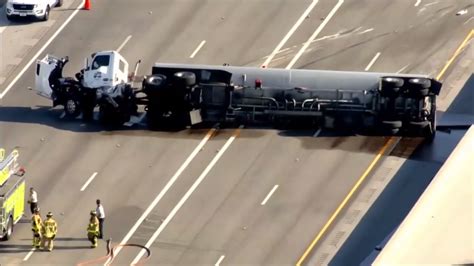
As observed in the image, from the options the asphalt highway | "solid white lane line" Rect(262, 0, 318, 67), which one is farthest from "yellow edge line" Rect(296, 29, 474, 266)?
"solid white lane line" Rect(262, 0, 318, 67)

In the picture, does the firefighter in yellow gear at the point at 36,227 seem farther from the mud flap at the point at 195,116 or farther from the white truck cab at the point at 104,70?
the mud flap at the point at 195,116

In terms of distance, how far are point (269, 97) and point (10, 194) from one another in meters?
12.8

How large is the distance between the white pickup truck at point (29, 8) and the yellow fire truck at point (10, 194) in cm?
1424

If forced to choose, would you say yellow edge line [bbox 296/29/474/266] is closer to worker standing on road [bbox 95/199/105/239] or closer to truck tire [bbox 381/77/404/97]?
truck tire [bbox 381/77/404/97]

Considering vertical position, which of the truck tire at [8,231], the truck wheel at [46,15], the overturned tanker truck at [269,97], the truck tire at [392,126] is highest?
the truck wheel at [46,15]

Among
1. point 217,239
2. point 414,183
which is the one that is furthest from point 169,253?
point 414,183

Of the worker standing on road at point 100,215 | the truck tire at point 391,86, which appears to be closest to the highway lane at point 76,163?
the worker standing on road at point 100,215

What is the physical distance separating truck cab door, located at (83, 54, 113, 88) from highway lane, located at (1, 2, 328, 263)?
77.0 inches

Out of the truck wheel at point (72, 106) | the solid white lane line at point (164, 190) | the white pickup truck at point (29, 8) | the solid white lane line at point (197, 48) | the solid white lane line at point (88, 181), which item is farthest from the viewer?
the white pickup truck at point (29, 8)

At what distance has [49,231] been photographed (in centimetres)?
6744

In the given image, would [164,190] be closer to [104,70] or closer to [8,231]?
[8,231]

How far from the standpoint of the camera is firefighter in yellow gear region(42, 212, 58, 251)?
67312 millimetres

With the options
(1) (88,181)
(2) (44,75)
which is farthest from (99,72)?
(1) (88,181)

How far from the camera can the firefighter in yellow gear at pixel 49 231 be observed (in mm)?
67312
